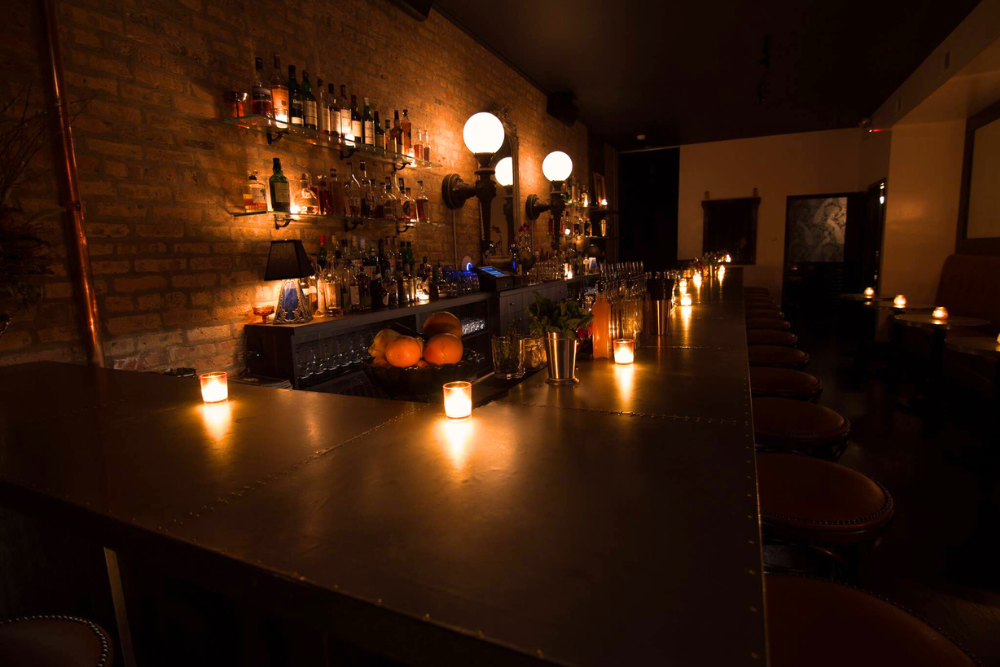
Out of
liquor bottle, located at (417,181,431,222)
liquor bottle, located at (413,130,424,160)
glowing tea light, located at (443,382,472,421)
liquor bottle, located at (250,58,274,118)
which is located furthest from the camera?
liquor bottle, located at (417,181,431,222)

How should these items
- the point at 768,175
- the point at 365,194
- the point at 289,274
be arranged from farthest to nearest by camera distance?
the point at 768,175
the point at 365,194
the point at 289,274

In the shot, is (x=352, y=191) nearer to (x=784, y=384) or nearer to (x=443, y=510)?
(x=784, y=384)

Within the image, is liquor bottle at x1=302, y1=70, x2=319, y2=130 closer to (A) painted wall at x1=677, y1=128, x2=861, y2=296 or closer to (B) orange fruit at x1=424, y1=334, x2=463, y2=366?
(B) orange fruit at x1=424, y1=334, x2=463, y2=366

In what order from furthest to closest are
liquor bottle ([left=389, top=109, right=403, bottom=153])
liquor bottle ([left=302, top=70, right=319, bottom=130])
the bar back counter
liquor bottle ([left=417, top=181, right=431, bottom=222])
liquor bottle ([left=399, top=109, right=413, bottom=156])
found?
liquor bottle ([left=417, top=181, right=431, bottom=222]) < liquor bottle ([left=399, top=109, right=413, bottom=156]) < liquor bottle ([left=389, top=109, right=403, bottom=153]) < liquor bottle ([left=302, top=70, right=319, bottom=130]) < the bar back counter

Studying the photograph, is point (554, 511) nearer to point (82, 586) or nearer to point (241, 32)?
point (82, 586)

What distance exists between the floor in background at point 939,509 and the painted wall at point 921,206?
111 inches

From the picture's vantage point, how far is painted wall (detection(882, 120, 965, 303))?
20.8ft

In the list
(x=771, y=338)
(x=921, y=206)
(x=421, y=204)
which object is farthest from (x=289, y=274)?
(x=921, y=206)

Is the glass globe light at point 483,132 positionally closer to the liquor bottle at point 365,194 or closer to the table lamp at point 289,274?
the liquor bottle at point 365,194

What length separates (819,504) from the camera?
1.44 m

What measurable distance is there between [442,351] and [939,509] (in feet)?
8.86

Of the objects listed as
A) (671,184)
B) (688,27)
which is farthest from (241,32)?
(671,184)

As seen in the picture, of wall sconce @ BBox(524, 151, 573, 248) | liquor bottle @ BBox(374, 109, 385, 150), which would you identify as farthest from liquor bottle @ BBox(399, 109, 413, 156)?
wall sconce @ BBox(524, 151, 573, 248)

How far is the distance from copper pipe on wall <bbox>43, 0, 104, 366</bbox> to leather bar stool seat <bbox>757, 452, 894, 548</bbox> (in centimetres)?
237
